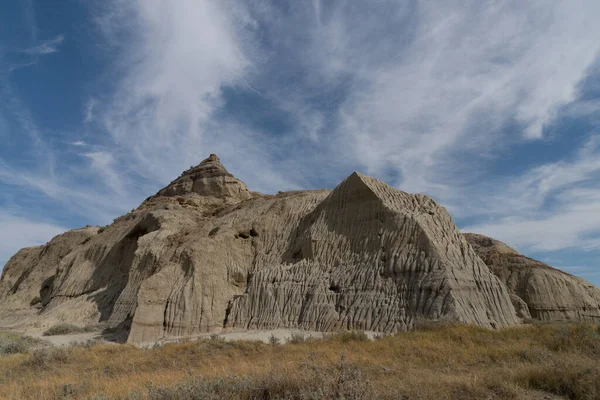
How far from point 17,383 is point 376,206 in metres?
17.5

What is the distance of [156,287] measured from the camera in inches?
909

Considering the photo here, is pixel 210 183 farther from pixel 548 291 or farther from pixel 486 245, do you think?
pixel 548 291

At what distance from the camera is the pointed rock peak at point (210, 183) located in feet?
153

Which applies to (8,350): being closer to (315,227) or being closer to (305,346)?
(305,346)

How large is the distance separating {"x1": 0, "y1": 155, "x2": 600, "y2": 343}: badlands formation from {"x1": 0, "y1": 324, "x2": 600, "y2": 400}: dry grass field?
420cm

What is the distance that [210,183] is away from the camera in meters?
46.8

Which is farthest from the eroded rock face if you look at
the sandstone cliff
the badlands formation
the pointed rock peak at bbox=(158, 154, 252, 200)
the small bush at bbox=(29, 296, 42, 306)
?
the small bush at bbox=(29, 296, 42, 306)

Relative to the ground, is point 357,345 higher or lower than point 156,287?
lower

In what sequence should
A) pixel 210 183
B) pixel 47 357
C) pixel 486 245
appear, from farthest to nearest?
1. pixel 210 183
2. pixel 486 245
3. pixel 47 357

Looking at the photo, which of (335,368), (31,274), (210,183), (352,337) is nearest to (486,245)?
(210,183)

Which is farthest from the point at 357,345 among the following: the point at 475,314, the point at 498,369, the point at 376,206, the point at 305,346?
the point at 376,206

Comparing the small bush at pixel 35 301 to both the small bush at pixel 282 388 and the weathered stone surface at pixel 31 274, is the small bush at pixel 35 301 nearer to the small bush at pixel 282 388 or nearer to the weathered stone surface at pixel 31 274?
the weathered stone surface at pixel 31 274

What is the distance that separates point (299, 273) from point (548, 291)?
22.8 meters

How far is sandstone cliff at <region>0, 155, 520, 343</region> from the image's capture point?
19344 mm
